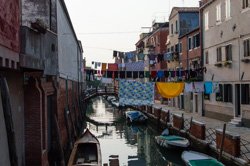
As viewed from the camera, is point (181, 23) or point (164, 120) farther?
point (181, 23)

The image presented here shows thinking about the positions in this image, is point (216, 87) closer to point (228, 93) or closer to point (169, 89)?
point (228, 93)

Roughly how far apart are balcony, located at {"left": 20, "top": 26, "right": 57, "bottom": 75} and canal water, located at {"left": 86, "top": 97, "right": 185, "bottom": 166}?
7889 millimetres

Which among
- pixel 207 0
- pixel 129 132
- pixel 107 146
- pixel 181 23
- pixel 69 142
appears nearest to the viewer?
pixel 69 142

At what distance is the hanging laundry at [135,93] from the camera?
949 inches

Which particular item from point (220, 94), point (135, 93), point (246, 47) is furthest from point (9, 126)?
point (220, 94)

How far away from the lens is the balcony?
9820 millimetres

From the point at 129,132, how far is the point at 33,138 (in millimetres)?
20582

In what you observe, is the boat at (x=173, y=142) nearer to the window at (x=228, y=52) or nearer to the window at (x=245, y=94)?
the window at (x=245, y=94)

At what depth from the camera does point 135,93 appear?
24.1 metres

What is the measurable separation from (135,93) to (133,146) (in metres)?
3.63

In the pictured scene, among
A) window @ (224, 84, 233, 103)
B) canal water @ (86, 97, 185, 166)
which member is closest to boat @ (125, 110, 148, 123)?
canal water @ (86, 97, 185, 166)

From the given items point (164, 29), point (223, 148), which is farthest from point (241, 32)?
point (164, 29)

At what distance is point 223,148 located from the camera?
1639cm

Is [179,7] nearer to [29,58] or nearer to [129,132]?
[129,132]
